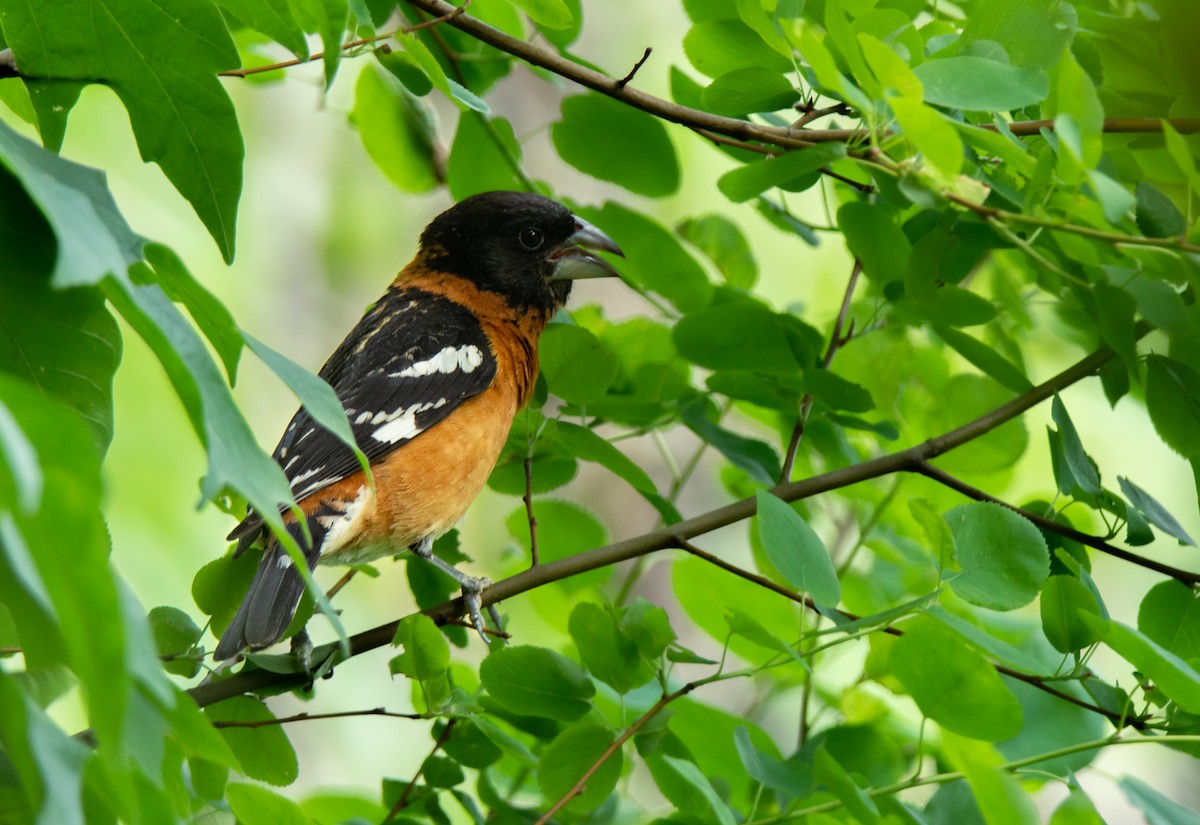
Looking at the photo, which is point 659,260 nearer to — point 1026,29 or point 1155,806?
point 1026,29

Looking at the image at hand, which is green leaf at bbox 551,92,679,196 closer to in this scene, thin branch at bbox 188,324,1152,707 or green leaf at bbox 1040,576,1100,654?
thin branch at bbox 188,324,1152,707

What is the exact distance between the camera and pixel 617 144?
2.59 m

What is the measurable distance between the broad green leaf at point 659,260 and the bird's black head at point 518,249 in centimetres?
90

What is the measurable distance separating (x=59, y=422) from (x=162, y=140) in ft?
2.93


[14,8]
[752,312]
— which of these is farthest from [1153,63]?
[14,8]

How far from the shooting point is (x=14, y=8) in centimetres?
147

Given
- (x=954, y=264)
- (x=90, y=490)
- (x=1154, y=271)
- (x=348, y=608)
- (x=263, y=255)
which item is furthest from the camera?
(x=263, y=255)

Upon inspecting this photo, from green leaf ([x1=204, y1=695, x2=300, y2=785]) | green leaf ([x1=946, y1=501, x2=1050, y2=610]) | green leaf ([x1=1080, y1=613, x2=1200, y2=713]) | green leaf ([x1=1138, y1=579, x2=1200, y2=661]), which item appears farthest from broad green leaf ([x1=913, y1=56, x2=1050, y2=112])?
green leaf ([x1=204, y1=695, x2=300, y2=785])

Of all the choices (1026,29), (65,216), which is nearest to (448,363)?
(1026,29)

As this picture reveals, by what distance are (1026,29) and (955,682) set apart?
93 centimetres

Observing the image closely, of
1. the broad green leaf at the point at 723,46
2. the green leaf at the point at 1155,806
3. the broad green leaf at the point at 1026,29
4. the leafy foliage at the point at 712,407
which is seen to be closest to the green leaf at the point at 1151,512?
the leafy foliage at the point at 712,407

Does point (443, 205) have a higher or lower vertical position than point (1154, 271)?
higher

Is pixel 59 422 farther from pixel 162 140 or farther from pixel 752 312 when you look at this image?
pixel 752 312

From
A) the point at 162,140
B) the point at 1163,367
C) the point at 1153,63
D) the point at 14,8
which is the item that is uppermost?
the point at 14,8
